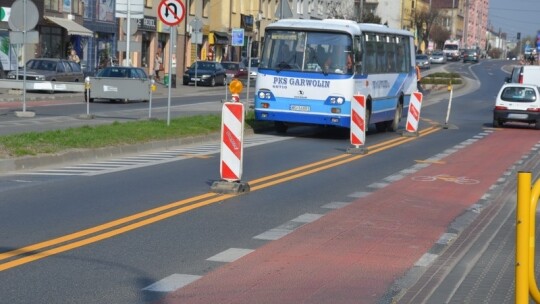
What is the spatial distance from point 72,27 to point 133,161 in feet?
121

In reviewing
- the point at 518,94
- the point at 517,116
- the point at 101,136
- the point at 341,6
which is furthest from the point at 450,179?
the point at 341,6

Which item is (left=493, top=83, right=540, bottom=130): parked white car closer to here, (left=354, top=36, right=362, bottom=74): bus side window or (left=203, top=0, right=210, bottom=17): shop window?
(left=354, top=36, right=362, bottom=74): bus side window

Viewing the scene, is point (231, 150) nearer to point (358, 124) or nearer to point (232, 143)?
point (232, 143)

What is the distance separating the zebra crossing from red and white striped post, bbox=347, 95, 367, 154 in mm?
2393

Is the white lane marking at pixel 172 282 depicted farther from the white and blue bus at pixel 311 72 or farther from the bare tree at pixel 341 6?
the bare tree at pixel 341 6

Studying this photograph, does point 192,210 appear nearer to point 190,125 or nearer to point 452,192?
point 452,192

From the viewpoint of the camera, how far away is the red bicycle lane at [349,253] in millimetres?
8219

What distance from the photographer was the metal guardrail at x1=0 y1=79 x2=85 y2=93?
136 ft

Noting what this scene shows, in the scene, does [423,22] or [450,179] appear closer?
[450,179]

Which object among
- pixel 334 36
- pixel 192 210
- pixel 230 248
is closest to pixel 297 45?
pixel 334 36

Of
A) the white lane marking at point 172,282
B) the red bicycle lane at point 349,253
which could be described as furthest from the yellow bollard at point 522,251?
the white lane marking at point 172,282

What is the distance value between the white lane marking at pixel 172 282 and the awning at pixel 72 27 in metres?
45.8

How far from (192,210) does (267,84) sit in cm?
1378

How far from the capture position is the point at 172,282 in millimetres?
8469
